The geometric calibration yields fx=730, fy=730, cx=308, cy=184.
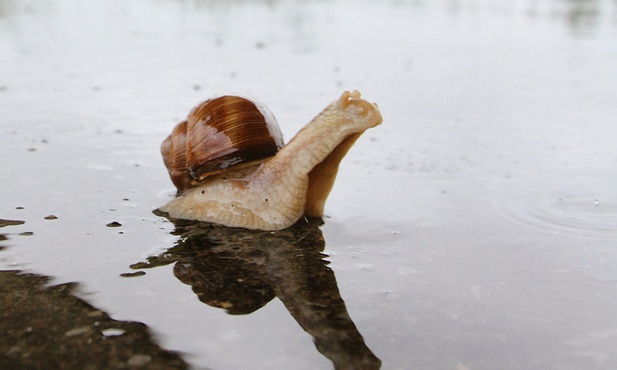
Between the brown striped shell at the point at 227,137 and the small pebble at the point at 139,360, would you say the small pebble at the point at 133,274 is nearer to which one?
the small pebble at the point at 139,360

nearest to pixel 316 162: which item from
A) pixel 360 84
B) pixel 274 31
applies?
pixel 360 84

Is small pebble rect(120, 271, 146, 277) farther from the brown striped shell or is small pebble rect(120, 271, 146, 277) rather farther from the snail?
the brown striped shell

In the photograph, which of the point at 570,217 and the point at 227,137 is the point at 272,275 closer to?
the point at 227,137

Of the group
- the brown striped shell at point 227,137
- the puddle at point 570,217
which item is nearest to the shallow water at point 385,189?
the puddle at point 570,217

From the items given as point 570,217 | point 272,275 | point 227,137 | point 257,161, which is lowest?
point 570,217

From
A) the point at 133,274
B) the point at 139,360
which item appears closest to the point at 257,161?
the point at 133,274

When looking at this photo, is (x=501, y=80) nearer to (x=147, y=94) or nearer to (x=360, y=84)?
(x=360, y=84)

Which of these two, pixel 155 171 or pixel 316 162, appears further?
pixel 155 171
